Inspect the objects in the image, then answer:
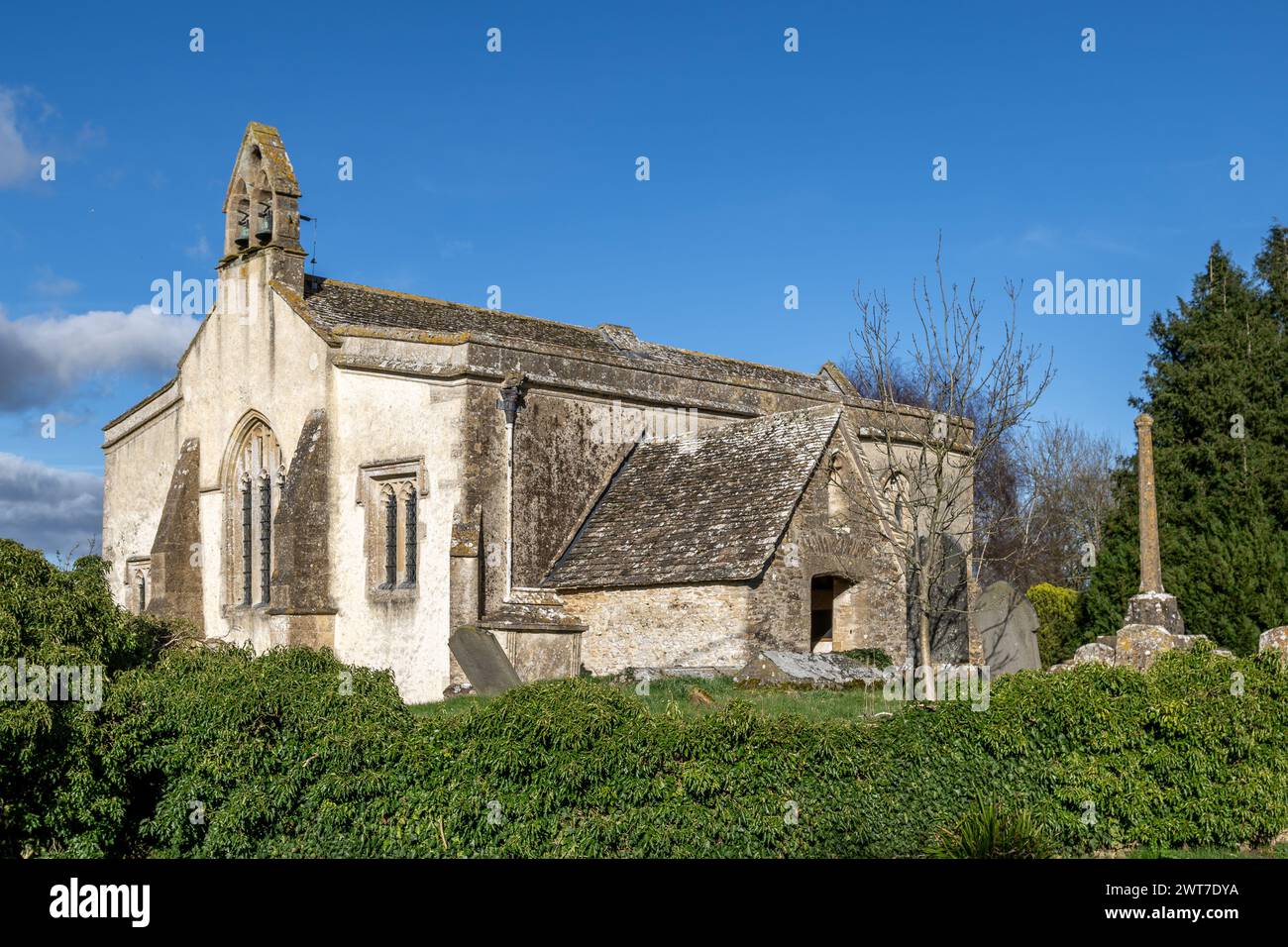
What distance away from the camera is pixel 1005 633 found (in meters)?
21.2

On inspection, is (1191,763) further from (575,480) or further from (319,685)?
(575,480)

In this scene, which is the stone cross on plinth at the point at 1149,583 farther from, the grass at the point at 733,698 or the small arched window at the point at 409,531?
the small arched window at the point at 409,531

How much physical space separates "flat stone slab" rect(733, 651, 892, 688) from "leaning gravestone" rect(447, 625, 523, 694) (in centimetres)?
415

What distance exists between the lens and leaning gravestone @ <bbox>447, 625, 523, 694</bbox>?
20750mm

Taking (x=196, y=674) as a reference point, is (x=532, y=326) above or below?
above

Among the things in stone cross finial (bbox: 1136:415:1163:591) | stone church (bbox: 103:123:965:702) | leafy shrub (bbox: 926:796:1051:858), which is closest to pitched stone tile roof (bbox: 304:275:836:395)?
stone church (bbox: 103:123:965:702)

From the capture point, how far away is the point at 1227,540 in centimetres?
2528

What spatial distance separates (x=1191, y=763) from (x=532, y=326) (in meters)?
20.6

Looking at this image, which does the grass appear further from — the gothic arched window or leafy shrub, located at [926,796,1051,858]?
the gothic arched window

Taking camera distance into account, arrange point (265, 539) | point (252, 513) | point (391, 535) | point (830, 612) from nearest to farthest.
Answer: point (391, 535) → point (830, 612) → point (265, 539) → point (252, 513)

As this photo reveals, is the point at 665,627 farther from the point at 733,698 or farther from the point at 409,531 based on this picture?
the point at 733,698

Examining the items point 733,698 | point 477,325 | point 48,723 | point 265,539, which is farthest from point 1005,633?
point 265,539

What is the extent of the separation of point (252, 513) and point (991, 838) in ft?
67.3
